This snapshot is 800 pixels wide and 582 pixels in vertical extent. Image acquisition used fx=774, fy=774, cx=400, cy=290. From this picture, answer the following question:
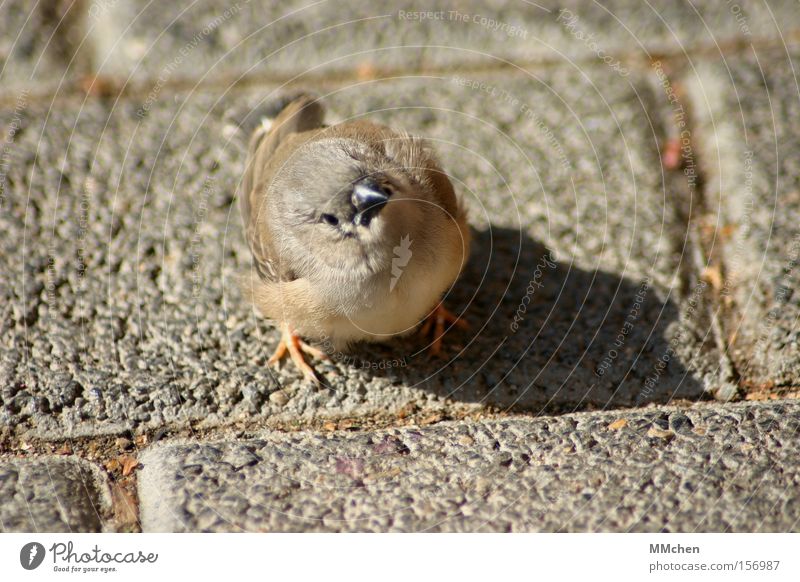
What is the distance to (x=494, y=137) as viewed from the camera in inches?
142

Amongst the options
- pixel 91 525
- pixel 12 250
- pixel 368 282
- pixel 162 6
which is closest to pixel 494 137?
pixel 368 282

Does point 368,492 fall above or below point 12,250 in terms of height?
below

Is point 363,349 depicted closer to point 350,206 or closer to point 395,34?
point 350,206

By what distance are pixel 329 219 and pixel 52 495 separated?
1200mm

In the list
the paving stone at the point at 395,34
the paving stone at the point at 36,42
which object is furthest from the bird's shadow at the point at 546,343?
the paving stone at the point at 36,42

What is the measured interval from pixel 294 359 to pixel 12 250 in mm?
1285

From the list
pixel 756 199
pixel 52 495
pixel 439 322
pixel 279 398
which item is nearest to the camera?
pixel 52 495

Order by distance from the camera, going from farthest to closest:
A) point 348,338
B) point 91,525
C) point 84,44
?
point 84,44 → point 348,338 → point 91,525

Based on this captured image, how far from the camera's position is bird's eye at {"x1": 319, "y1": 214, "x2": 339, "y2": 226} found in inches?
102
